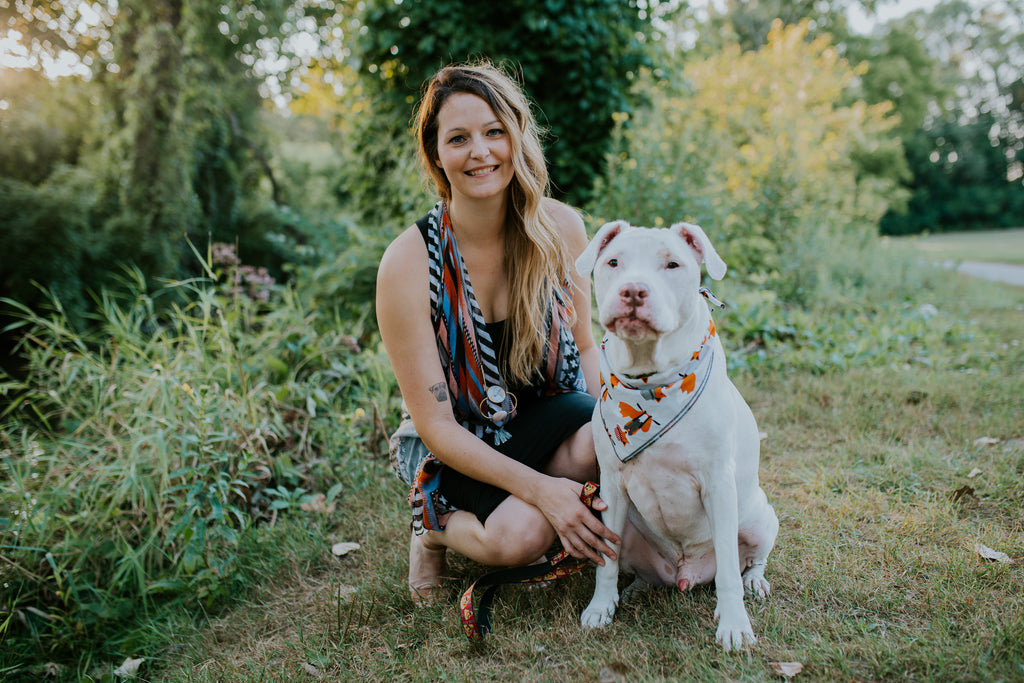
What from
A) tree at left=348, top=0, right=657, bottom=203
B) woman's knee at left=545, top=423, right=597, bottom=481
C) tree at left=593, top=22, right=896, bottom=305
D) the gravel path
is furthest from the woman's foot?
the gravel path

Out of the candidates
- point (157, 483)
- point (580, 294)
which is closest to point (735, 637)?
point (580, 294)

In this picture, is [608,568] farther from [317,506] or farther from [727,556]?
[317,506]

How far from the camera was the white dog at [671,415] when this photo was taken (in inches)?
72.9

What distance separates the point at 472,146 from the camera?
7.63ft

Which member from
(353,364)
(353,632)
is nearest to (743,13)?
(353,364)

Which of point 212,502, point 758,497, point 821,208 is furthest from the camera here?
point 821,208

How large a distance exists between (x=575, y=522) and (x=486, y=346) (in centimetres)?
74

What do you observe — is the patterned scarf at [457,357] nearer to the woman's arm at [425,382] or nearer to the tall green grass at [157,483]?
the woman's arm at [425,382]

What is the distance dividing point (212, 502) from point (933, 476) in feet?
10.9

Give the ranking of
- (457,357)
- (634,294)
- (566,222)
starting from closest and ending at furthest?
(634,294), (457,357), (566,222)

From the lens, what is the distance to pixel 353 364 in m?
4.22

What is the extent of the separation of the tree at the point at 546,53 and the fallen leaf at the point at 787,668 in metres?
4.00

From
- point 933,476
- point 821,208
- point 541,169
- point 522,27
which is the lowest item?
point 933,476

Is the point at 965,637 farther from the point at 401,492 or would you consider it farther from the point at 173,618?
the point at 173,618
